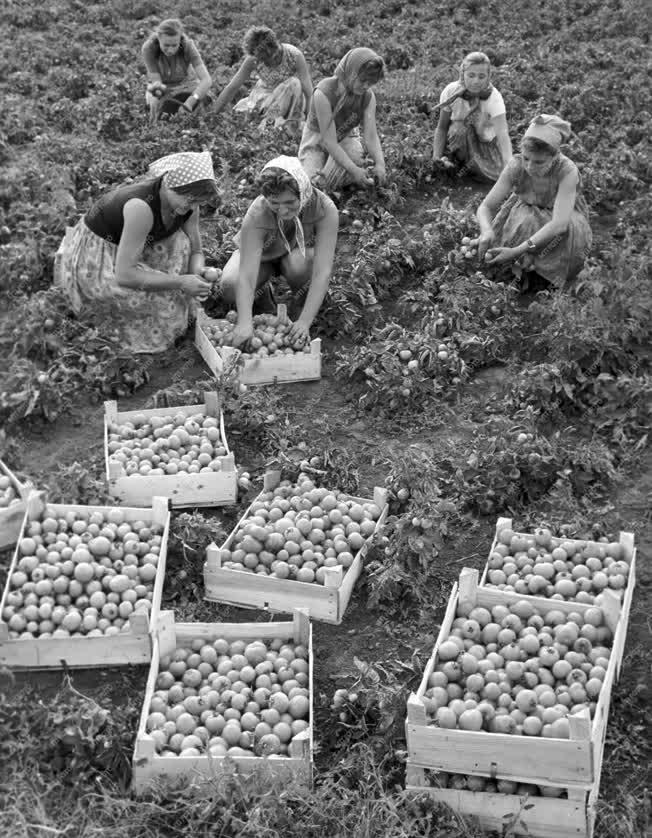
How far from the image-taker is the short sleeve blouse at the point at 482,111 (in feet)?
29.9

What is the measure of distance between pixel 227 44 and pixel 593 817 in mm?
12081

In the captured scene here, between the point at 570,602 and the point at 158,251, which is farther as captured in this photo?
the point at 158,251

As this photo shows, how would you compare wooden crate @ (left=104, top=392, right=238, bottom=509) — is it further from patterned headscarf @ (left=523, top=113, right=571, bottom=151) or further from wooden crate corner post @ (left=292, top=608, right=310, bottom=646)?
patterned headscarf @ (left=523, top=113, right=571, bottom=151)

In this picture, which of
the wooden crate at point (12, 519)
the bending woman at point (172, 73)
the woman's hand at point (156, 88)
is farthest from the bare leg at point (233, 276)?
the woman's hand at point (156, 88)

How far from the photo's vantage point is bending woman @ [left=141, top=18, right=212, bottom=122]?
10.9 meters

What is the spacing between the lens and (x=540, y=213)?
7.61 m

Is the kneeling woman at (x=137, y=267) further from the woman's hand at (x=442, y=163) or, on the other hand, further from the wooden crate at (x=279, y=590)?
the woman's hand at (x=442, y=163)

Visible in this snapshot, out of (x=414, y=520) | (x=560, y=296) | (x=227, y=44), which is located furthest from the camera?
(x=227, y=44)

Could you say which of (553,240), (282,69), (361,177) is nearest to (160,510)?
(553,240)

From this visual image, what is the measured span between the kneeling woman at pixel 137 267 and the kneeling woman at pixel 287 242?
33 cm

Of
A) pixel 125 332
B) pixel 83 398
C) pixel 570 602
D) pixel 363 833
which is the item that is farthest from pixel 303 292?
pixel 363 833

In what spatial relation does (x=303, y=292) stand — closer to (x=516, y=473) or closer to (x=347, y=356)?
(x=347, y=356)

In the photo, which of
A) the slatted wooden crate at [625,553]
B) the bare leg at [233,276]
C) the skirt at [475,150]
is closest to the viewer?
the slatted wooden crate at [625,553]

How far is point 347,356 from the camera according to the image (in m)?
7.01
